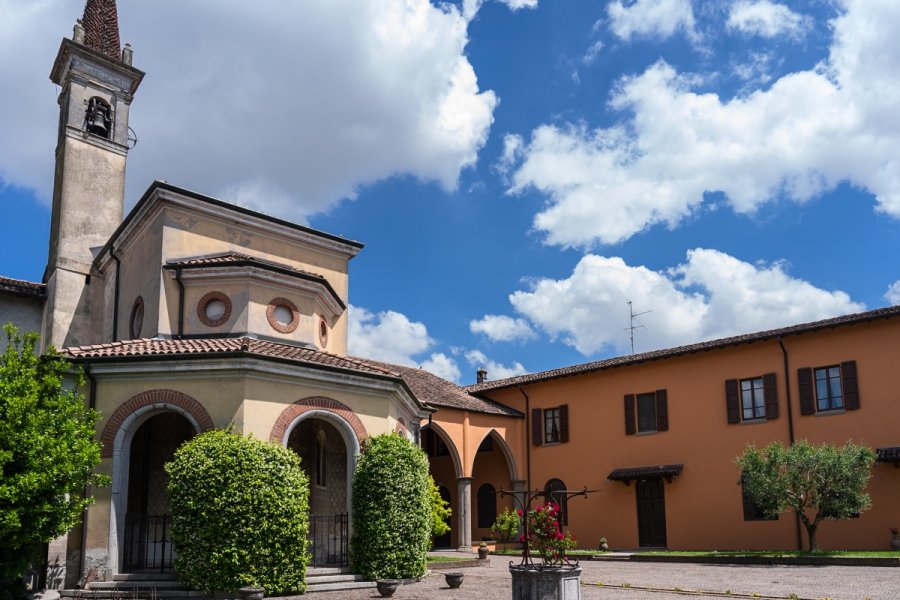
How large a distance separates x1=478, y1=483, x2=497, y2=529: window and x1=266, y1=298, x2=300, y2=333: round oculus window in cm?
1666

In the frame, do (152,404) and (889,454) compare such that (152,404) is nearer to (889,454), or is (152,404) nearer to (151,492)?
(151,492)

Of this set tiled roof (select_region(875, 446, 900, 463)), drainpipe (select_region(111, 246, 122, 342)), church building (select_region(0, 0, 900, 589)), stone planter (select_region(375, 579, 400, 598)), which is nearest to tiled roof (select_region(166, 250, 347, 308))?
church building (select_region(0, 0, 900, 589))

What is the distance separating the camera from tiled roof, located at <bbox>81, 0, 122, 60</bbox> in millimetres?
27562

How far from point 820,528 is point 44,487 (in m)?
21.5

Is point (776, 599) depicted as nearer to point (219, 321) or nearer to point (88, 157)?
point (219, 321)

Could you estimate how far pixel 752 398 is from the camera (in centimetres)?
2656

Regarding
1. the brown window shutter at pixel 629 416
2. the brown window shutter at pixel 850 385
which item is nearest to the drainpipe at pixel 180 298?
the brown window shutter at pixel 629 416

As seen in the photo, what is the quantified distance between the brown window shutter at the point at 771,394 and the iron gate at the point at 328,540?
15.3m

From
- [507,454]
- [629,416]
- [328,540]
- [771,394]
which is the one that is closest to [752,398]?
[771,394]

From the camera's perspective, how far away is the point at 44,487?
1277 centimetres

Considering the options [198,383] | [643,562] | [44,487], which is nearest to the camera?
[44,487]

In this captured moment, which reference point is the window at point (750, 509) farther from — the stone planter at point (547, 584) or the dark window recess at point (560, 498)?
the stone planter at point (547, 584)

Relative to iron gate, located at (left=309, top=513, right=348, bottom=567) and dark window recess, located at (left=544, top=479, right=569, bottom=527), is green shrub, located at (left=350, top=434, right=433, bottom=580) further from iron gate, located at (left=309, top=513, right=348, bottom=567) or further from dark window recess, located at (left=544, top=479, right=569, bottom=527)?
dark window recess, located at (left=544, top=479, right=569, bottom=527)

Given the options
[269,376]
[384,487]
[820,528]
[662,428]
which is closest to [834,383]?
[820,528]
